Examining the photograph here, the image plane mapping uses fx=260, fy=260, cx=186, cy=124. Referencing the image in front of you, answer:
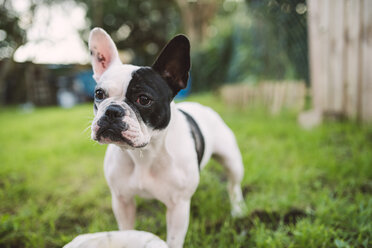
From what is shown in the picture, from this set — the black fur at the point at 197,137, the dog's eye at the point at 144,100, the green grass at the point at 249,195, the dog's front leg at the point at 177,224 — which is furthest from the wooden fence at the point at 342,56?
the dog's eye at the point at 144,100

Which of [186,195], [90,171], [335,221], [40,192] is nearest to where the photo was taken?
[186,195]

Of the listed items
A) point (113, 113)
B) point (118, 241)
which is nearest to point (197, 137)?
point (113, 113)

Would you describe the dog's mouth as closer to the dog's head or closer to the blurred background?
the dog's head

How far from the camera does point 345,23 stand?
3.86 meters

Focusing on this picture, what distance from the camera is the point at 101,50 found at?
1.63m

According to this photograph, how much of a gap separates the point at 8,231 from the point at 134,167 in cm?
121

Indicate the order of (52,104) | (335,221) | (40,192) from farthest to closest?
1. (52,104)
2. (40,192)
3. (335,221)

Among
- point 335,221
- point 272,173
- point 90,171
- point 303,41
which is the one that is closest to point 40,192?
point 90,171

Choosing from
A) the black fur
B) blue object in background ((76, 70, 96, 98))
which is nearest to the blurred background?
blue object in background ((76, 70, 96, 98))

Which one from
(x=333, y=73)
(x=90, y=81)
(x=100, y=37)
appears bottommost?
(x=90, y=81)

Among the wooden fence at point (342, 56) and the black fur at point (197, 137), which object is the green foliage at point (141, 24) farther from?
the black fur at point (197, 137)

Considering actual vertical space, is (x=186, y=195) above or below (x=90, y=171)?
above

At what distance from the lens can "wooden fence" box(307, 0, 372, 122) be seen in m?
3.66

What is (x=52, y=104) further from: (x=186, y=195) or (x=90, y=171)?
(x=186, y=195)
